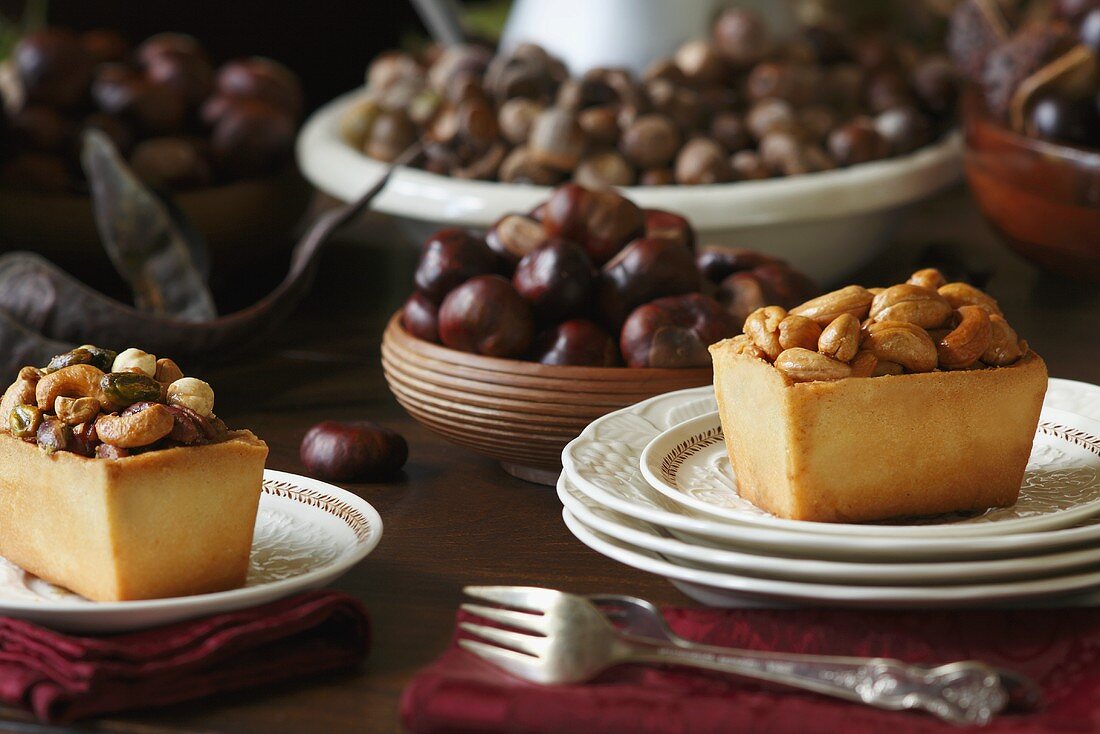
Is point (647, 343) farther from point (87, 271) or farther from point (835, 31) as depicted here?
point (835, 31)

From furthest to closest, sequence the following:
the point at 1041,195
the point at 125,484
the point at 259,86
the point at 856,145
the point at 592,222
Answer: the point at 259,86 < the point at 856,145 < the point at 1041,195 < the point at 592,222 < the point at 125,484

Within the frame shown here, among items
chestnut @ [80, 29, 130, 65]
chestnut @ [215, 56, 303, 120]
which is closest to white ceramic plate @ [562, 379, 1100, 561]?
chestnut @ [215, 56, 303, 120]

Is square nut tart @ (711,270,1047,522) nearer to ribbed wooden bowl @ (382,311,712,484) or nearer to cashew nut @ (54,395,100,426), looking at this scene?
ribbed wooden bowl @ (382,311,712,484)

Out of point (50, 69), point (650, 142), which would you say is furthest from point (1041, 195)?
point (50, 69)

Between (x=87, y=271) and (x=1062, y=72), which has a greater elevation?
(x=1062, y=72)

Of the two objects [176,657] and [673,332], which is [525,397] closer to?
[673,332]

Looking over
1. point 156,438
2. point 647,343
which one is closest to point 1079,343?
point 647,343
